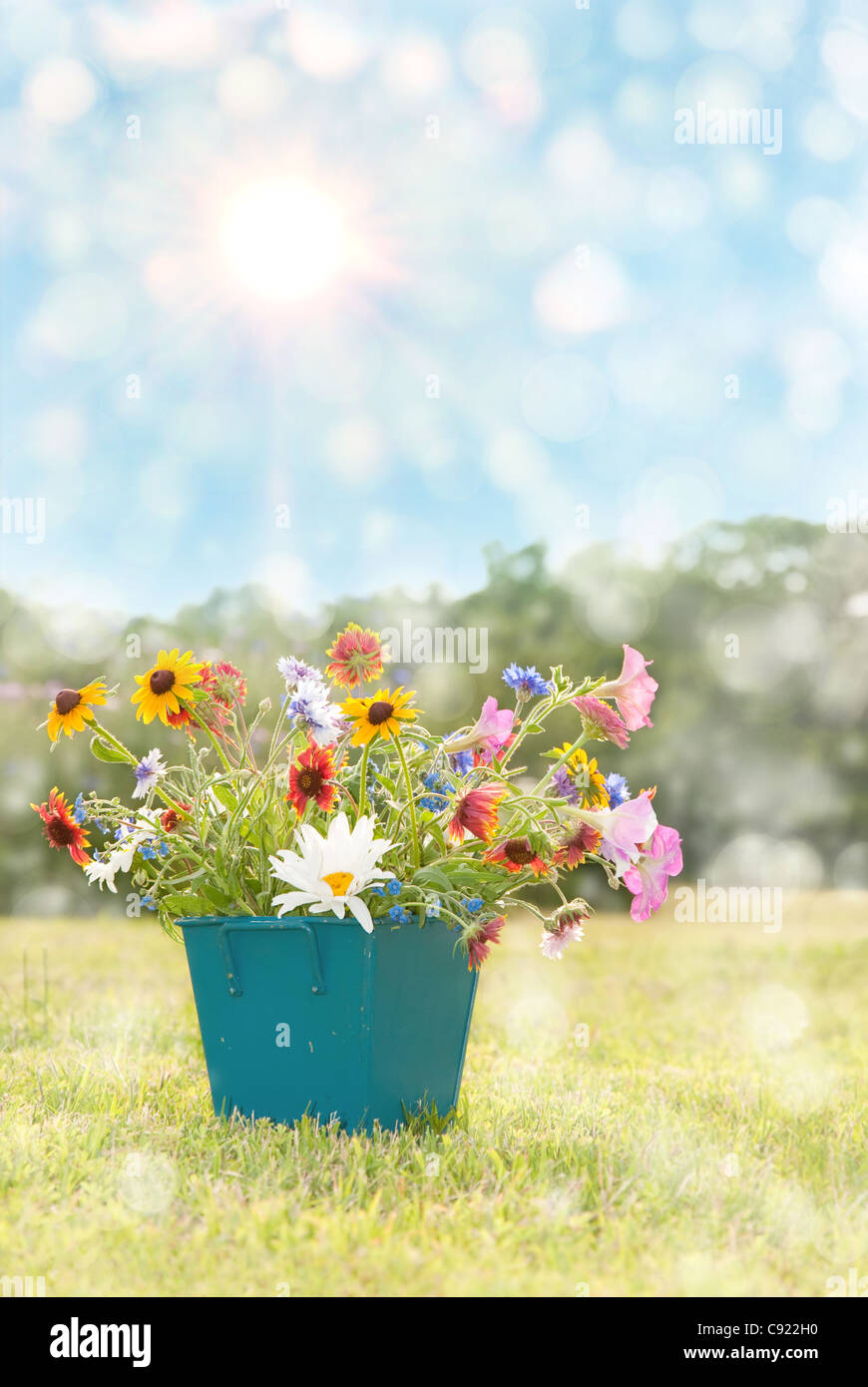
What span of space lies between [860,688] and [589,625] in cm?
283

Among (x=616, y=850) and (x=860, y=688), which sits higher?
(x=860, y=688)

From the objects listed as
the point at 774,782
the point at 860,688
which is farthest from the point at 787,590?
the point at 774,782

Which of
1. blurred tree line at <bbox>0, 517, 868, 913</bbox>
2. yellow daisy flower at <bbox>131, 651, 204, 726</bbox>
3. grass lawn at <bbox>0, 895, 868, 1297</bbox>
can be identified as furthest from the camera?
blurred tree line at <bbox>0, 517, 868, 913</bbox>

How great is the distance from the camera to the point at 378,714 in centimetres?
232

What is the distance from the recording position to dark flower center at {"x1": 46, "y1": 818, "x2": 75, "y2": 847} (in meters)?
2.64

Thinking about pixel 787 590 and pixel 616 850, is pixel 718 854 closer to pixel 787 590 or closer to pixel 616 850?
pixel 787 590

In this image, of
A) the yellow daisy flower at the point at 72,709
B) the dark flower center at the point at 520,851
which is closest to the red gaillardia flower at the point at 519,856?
the dark flower center at the point at 520,851

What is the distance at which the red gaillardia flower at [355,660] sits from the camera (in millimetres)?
2568

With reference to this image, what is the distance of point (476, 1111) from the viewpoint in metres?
2.76

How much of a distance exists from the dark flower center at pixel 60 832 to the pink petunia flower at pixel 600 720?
1.26 meters

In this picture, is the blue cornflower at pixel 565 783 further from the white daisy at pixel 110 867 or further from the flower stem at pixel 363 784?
the white daisy at pixel 110 867

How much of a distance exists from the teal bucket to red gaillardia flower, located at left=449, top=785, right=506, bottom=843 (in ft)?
0.76

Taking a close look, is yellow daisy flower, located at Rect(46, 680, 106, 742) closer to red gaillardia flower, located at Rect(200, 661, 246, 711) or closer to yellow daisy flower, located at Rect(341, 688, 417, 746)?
red gaillardia flower, located at Rect(200, 661, 246, 711)

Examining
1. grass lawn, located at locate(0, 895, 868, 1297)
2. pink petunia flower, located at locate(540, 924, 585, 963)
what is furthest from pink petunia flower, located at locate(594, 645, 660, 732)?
grass lawn, located at locate(0, 895, 868, 1297)
